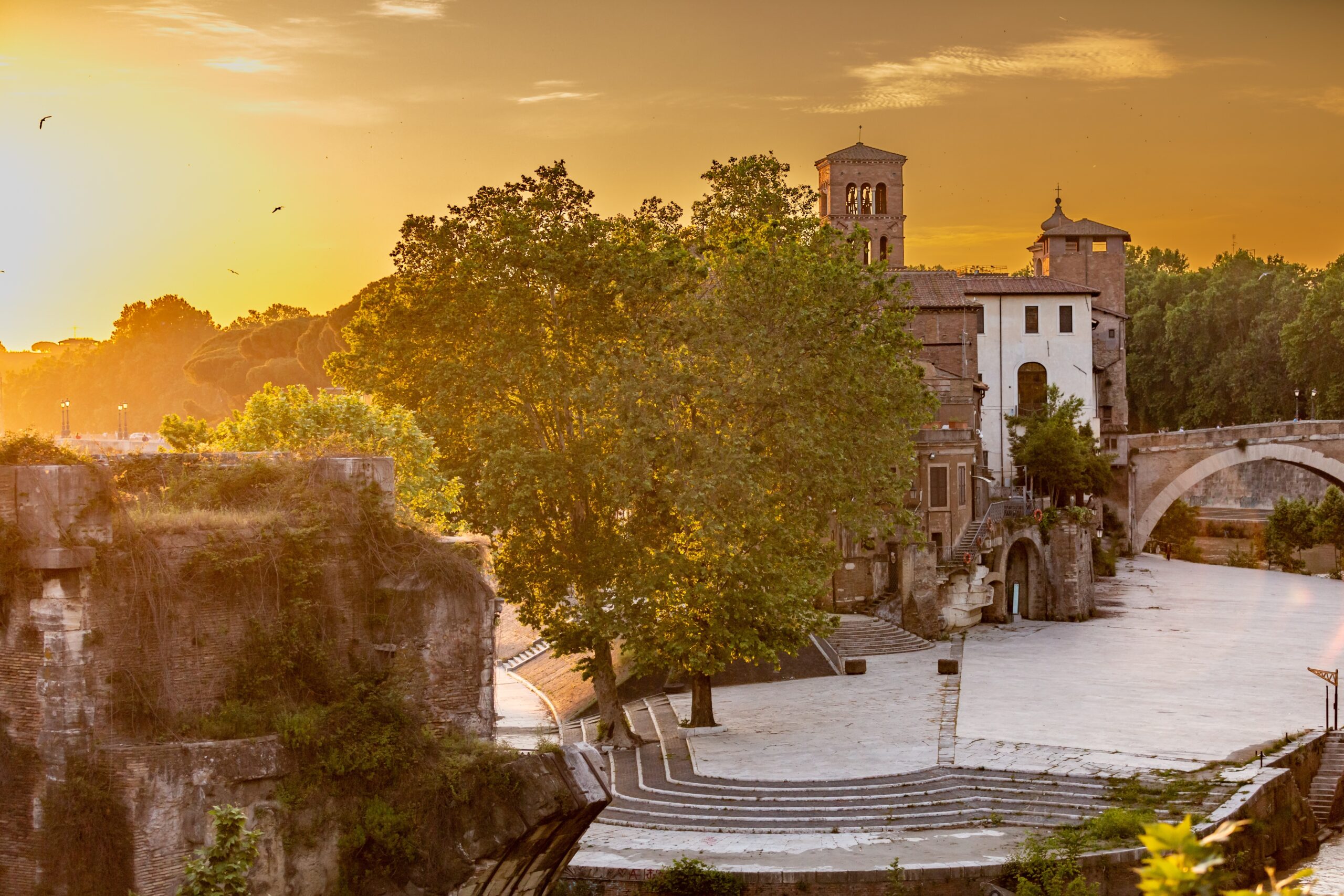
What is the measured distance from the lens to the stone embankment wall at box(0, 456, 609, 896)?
1617 cm

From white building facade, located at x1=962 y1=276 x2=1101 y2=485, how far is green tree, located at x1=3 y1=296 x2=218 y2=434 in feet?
175

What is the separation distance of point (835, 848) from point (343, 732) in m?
9.20

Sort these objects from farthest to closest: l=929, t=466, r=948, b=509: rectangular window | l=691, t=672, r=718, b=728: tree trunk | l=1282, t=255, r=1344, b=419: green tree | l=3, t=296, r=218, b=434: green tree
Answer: l=3, t=296, r=218, b=434: green tree → l=1282, t=255, r=1344, b=419: green tree → l=929, t=466, r=948, b=509: rectangular window → l=691, t=672, r=718, b=728: tree trunk

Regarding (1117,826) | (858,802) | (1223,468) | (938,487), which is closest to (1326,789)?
(1117,826)

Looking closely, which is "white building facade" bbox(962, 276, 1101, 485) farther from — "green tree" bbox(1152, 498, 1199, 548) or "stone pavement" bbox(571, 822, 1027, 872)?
"stone pavement" bbox(571, 822, 1027, 872)

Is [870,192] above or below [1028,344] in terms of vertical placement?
above

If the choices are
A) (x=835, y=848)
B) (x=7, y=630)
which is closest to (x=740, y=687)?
(x=835, y=848)

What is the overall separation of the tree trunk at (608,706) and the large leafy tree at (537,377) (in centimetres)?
4

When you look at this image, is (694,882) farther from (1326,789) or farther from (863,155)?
(863,155)

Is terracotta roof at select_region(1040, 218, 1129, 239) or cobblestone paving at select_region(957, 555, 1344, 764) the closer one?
cobblestone paving at select_region(957, 555, 1344, 764)

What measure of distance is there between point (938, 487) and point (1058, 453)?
1458cm

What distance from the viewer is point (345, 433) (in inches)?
1077

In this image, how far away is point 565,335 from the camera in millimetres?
31109

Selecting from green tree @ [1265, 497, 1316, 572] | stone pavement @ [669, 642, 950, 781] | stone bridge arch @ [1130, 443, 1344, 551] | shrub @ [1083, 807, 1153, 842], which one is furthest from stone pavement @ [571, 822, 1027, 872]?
green tree @ [1265, 497, 1316, 572]
